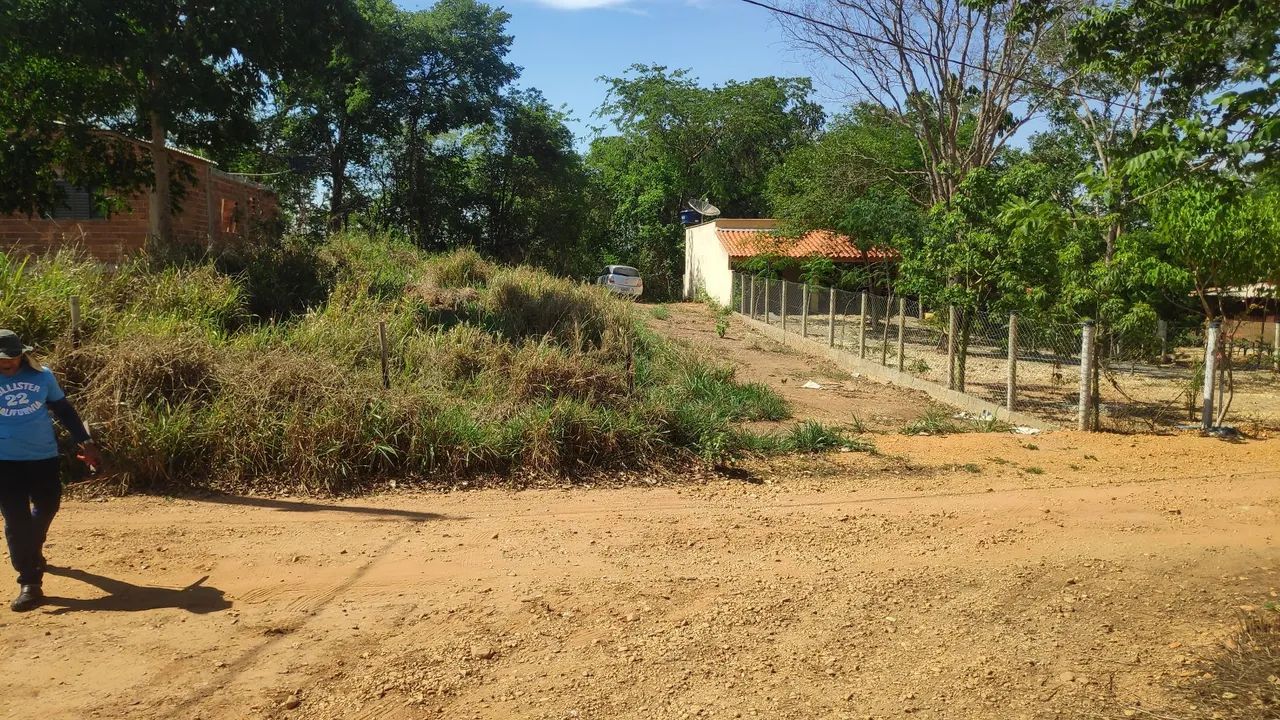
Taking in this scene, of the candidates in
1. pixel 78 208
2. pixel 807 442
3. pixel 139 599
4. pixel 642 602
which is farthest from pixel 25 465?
pixel 78 208

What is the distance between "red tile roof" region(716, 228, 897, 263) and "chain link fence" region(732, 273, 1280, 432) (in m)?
3.67

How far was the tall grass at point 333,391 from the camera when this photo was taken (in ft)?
25.2

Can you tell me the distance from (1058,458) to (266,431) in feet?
26.2

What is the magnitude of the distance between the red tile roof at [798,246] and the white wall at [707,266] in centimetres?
58

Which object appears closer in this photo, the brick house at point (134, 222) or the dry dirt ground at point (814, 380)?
the dry dirt ground at point (814, 380)

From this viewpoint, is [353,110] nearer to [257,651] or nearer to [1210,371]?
[1210,371]

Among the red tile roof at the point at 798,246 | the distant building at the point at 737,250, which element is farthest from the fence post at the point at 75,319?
the distant building at the point at 737,250

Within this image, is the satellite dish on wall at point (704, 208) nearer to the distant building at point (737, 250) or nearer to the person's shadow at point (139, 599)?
the distant building at point (737, 250)

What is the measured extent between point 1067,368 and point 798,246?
11410 mm

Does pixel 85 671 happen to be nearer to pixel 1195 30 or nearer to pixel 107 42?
pixel 1195 30

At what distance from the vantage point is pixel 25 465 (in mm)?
5023

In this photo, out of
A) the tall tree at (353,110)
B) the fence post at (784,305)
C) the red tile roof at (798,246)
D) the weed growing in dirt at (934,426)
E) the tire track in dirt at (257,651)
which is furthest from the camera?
the tall tree at (353,110)

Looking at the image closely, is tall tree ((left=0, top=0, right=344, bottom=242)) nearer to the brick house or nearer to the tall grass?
the brick house

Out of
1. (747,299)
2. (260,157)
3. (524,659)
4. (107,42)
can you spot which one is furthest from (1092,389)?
(260,157)
